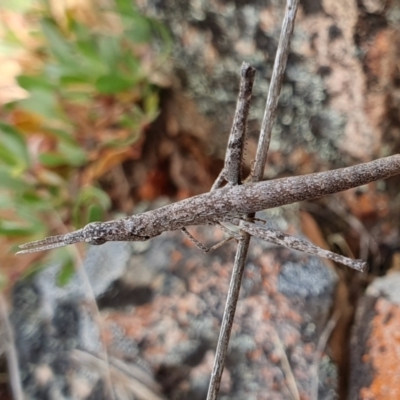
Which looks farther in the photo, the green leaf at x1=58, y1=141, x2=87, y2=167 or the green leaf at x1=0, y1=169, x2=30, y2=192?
the green leaf at x1=58, y1=141, x2=87, y2=167

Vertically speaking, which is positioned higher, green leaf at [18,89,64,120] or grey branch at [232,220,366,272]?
green leaf at [18,89,64,120]

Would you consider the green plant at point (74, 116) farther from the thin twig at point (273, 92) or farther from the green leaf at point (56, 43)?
the thin twig at point (273, 92)

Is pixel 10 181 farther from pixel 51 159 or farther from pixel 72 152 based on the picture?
pixel 72 152

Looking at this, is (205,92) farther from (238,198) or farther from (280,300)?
(280,300)

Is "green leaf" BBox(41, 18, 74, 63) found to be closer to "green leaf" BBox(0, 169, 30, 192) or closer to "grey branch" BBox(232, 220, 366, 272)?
"green leaf" BBox(0, 169, 30, 192)

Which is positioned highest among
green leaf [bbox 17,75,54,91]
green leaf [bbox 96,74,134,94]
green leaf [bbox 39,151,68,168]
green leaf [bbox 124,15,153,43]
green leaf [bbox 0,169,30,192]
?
green leaf [bbox 124,15,153,43]

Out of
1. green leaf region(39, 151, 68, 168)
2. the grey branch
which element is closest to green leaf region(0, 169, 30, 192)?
green leaf region(39, 151, 68, 168)
